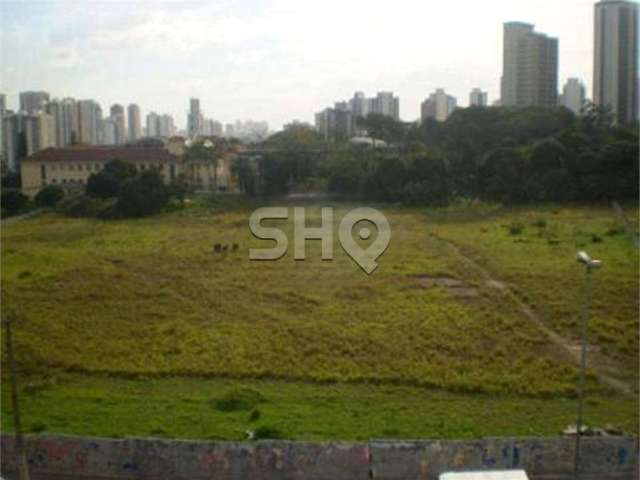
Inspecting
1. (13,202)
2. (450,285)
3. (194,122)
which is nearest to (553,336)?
(450,285)

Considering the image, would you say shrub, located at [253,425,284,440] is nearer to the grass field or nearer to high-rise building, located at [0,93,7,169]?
the grass field

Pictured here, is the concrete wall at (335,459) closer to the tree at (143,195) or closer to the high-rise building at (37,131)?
the tree at (143,195)

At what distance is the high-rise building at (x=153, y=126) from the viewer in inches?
807

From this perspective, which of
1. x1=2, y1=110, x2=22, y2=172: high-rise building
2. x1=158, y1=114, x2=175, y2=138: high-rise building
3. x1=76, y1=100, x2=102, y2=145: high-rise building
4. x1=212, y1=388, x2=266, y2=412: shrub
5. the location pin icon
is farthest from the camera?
x1=158, y1=114, x2=175, y2=138: high-rise building

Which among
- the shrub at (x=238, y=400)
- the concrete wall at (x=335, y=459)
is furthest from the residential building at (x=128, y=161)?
the concrete wall at (x=335, y=459)

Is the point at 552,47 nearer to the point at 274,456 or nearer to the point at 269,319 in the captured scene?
the point at 269,319

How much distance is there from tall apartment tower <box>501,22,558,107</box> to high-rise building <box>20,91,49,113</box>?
14126mm

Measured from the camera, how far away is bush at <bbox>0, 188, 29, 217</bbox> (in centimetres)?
1356

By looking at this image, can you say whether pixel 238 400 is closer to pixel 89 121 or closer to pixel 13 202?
pixel 13 202

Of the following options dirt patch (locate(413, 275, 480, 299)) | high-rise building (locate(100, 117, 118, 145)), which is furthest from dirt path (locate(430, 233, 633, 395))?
high-rise building (locate(100, 117, 118, 145))

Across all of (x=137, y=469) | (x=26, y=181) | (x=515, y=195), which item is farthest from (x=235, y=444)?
(x=515, y=195)

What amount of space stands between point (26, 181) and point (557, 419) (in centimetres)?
1116

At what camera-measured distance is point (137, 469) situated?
16.1 ft

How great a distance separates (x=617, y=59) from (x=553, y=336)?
17.8 m
